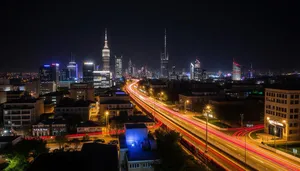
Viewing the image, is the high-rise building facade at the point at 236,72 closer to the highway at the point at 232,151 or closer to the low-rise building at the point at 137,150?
the highway at the point at 232,151

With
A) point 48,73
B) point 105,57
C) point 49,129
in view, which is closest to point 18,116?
point 49,129

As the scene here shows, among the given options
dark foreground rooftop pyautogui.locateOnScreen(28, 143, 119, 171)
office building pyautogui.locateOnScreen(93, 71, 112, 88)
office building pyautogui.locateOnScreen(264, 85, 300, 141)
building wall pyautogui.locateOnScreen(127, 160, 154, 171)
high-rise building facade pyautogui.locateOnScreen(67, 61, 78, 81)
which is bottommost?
building wall pyautogui.locateOnScreen(127, 160, 154, 171)

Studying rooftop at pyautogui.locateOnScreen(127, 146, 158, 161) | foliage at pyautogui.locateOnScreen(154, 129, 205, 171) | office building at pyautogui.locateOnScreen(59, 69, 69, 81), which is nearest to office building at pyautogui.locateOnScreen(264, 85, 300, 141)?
foliage at pyautogui.locateOnScreen(154, 129, 205, 171)

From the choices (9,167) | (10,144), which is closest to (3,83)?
(10,144)

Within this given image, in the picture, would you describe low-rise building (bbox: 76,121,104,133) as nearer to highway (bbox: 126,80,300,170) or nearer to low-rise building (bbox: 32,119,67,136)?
low-rise building (bbox: 32,119,67,136)

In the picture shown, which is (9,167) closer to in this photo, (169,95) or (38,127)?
(38,127)

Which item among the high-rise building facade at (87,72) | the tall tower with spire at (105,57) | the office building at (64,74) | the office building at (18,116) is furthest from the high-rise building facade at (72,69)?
the office building at (18,116)

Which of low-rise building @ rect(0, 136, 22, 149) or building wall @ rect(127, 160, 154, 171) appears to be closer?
building wall @ rect(127, 160, 154, 171)

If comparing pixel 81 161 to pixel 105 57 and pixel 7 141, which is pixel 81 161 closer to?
pixel 7 141

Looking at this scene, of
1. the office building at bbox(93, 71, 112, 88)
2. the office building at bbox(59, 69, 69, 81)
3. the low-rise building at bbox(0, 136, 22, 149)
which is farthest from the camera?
the office building at bbox(59, 69, 69, 81)
